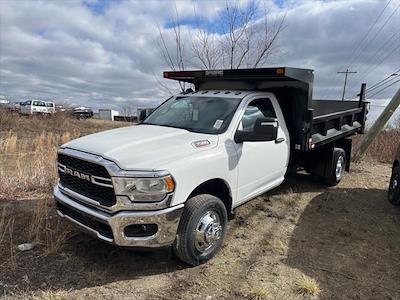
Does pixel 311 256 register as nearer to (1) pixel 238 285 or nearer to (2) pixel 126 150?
(1) pixel 238 285

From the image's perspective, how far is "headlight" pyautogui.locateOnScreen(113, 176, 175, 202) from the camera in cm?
347

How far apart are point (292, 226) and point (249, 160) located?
1.42 meters

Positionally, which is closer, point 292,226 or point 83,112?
point 292,226

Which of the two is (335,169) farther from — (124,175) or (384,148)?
(384,148)

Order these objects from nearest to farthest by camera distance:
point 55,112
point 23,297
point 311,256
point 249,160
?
point 23,297 < point 311,256 < point 249,160 < point 55,112

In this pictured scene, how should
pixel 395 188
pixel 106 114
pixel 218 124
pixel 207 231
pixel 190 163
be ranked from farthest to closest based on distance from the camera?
pixel 106 114, pixel 395 188, pixel 218 124, pixel 207 231, pixel 190 163

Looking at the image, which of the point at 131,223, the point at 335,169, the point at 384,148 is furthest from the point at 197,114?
the point at 384,148

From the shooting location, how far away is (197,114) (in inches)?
200

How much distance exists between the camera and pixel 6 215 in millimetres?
5418

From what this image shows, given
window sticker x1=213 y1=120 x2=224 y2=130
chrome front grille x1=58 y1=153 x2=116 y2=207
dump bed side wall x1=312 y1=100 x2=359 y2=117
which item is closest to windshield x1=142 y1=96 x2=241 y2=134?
window sticker x1=213 y1=120 x2=224 y2=130

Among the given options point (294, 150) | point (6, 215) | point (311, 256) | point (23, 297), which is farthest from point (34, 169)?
point (311, 256)

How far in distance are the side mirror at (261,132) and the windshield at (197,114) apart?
0.23 m

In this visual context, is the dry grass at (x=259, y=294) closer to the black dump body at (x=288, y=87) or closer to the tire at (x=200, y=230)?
the tire at (x=200, y=230)

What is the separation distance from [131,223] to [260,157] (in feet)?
7.24
